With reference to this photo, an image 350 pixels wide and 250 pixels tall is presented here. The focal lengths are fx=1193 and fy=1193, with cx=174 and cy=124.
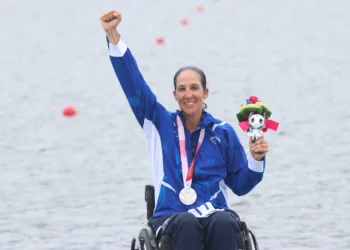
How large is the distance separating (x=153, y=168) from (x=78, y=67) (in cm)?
1754

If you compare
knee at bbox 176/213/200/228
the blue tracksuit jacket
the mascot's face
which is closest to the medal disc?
the blue tracksuit jacket

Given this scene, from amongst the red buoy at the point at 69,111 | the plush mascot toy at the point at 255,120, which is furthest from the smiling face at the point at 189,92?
the red buoy at the point at 69,111

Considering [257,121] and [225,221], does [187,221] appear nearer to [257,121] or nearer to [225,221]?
[225,221]

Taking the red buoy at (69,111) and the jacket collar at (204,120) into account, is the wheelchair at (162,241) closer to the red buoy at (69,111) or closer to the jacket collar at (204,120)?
the jacket collar at (204,120)

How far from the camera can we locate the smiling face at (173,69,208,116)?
6.92 m

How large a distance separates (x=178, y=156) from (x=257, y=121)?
550 mm

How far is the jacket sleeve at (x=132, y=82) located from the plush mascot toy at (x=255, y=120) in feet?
1.96

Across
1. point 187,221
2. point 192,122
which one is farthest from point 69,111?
point 187,221

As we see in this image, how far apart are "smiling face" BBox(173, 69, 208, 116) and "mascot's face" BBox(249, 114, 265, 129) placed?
0.44 metres

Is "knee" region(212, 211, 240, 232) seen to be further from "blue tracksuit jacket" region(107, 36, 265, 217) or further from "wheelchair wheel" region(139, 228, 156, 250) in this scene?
"wheelchair wheel" region(139, 228, 156, 250)

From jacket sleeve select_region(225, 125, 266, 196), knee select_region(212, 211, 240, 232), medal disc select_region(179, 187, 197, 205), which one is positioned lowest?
knee select_region(212, 211, 240, 232)

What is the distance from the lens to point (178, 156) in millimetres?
6863

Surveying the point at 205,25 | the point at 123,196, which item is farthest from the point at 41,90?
the point at 205,25

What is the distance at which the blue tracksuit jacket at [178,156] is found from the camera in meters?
6.80
